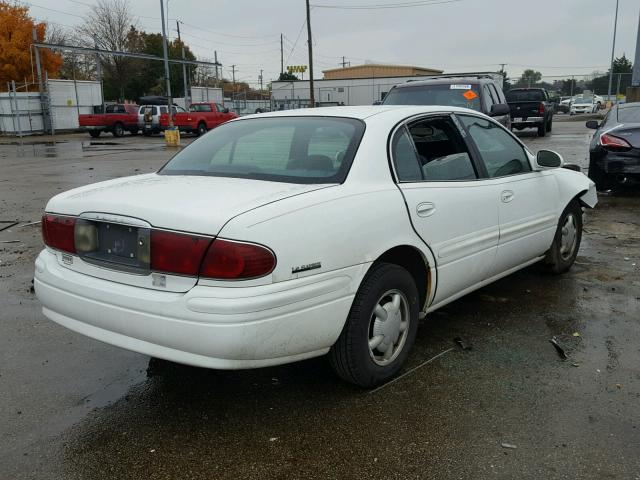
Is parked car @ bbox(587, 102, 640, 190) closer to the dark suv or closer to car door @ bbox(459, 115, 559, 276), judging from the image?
the dark suv

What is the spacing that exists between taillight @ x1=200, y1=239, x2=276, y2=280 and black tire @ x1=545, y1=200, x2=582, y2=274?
3.21m

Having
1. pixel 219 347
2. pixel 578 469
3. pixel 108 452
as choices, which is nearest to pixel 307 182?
pixel 219 347

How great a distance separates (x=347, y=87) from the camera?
49.2m

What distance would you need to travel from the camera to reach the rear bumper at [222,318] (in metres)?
2.55

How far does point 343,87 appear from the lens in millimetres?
49781

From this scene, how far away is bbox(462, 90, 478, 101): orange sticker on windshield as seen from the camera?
10.1 meters

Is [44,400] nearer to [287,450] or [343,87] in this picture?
[287,450]

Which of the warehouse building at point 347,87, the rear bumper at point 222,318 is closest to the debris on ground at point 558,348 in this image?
the rear bumper at point 222,318

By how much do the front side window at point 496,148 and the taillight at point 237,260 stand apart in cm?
217

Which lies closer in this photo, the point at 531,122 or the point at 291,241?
the point at 291,241

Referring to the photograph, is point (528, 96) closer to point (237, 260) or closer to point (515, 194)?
point (515, 194)

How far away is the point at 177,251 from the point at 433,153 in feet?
6.16

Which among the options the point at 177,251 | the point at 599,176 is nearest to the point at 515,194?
the point at 177,251

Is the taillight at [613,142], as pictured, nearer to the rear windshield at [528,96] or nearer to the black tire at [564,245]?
the black tire at [564,245]
